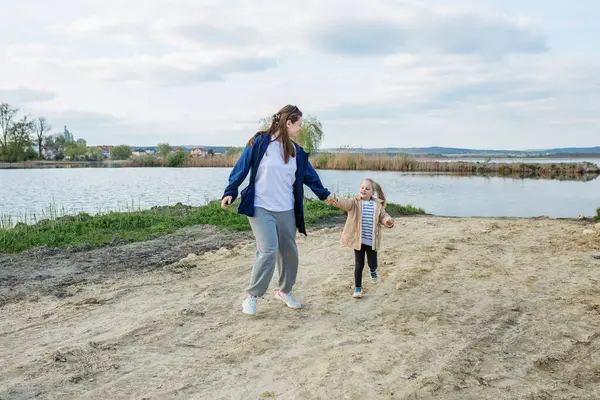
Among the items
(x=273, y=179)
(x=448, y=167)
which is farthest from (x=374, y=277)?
(x=448, y=167)

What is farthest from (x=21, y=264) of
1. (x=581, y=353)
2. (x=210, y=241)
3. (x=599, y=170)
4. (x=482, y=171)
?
(x=599, y=170)

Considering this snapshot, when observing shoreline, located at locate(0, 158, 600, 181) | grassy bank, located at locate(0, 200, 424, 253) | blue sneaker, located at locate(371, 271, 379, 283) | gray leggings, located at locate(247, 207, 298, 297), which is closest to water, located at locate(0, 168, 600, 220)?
grassy bank, located at locate(0, 200, 424, 253)

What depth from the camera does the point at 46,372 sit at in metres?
3.84

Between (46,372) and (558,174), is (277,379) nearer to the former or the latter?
(46,372)

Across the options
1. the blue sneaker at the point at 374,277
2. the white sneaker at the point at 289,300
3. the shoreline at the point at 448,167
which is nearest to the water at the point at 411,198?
the shoreline at the point at 448,167

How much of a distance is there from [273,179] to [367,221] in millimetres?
1268

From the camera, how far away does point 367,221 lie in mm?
5785

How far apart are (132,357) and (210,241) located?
555 centimetres

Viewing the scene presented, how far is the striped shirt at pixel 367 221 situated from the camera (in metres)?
5.76

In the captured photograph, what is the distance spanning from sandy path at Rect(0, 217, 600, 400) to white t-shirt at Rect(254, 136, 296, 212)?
3.52ft

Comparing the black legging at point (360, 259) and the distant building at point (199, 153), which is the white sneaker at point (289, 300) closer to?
the black legging at point (360, 259)

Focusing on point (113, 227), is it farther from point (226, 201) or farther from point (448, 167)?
point (448, 167)

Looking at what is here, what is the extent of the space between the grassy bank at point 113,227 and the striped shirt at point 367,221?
17.5 feet

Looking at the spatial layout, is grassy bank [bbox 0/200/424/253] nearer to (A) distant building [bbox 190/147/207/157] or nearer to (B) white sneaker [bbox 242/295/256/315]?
(B) white sneaker [bbox 242/295/256/315]
